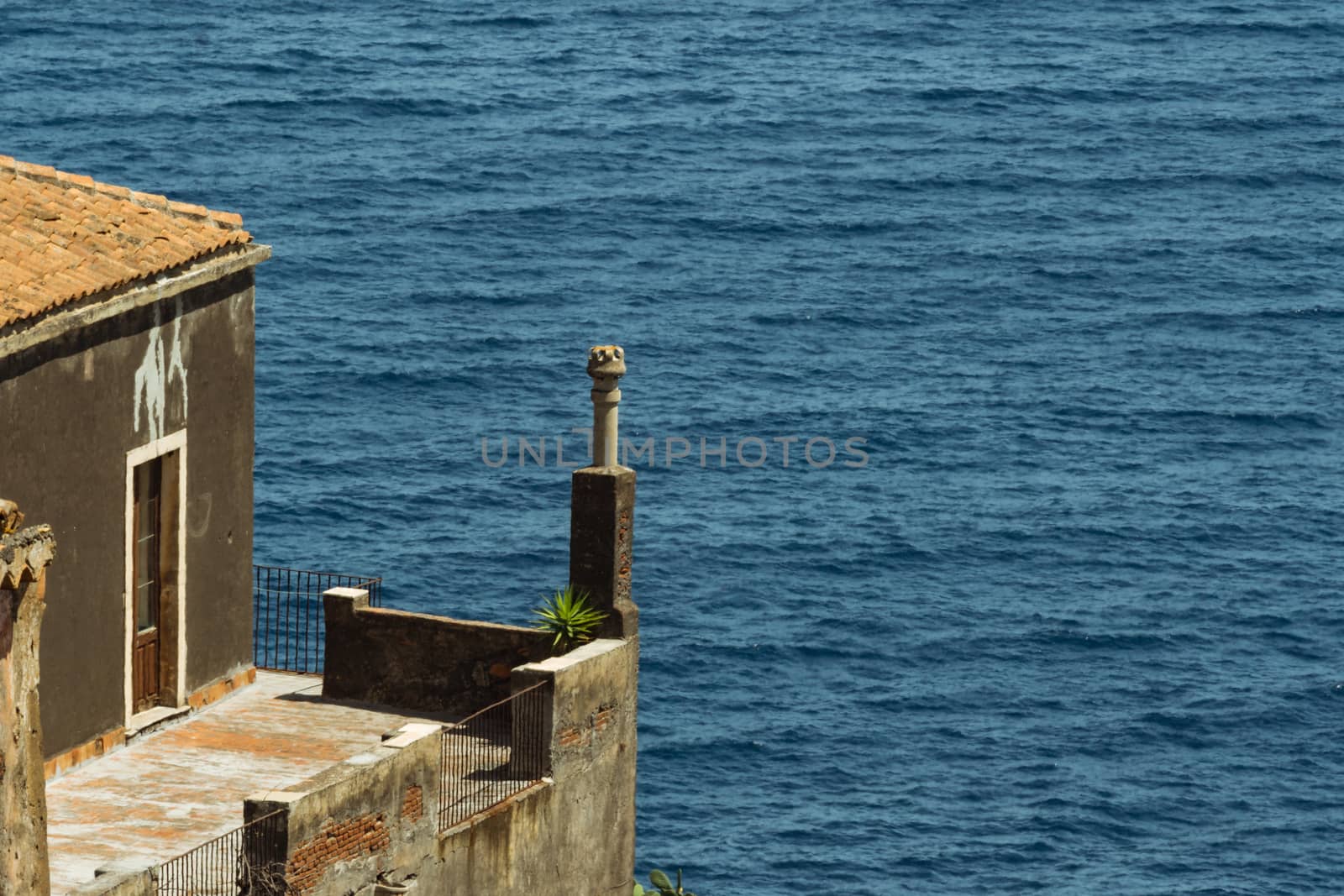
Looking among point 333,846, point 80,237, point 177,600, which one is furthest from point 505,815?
point 80,237

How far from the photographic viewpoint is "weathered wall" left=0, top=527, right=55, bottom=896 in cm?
1931

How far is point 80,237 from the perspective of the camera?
3197cm

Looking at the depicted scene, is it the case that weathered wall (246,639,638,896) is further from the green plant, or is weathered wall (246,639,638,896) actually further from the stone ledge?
the stone ledge

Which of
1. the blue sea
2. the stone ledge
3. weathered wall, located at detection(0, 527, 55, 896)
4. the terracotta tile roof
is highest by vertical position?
the terracotta tile roof

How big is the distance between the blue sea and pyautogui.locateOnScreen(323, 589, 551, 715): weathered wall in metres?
45.9

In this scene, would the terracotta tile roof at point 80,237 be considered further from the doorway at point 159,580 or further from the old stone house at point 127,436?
the doorway at point 159,580

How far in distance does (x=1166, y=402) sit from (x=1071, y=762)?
129 ft

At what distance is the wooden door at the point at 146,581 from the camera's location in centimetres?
3250

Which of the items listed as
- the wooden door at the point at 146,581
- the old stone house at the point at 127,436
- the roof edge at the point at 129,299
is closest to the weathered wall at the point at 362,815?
the old stone house at the point at 127,436

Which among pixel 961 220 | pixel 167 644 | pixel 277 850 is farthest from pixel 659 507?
pixel 277 850

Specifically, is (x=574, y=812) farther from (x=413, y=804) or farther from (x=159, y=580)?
(x=159, y=580)

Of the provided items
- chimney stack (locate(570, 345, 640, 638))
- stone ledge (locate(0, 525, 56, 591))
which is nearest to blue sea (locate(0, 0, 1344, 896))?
chimney stack (locate(570, 345, 640, 638))

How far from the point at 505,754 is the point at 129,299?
7.10 meters

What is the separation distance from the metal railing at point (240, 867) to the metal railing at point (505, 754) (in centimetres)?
437
